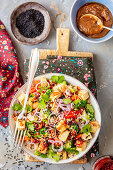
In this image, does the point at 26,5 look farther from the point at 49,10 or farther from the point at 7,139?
the point at 7,139

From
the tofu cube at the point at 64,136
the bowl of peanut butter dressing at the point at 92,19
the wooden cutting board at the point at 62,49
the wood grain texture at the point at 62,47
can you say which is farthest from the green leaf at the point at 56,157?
the bowl of peanut butter dressing at the point at 92,19

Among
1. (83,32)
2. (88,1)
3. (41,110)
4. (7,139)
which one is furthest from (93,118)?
(88,1)

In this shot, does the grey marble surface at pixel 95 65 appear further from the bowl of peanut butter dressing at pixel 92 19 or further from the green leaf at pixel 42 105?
the green leaf at pixel 42 105

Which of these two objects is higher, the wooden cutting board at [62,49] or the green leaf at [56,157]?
the wooden cutting board at [62,49]

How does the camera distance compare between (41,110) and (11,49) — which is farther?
(11,49)

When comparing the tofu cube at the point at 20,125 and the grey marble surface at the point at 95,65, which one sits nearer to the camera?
the tofu cube at the point at 20,125

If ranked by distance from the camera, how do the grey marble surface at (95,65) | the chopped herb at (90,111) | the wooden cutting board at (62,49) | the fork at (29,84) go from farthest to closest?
the grey marble surface at (95,65) < the wooden cutting board at (62,49) < the chopped herb at (90,111) < the fork at (29,84)

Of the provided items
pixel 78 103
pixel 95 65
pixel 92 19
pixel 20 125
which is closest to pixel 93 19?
pixel 92 19
